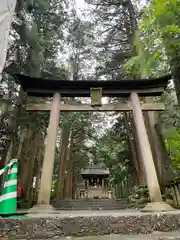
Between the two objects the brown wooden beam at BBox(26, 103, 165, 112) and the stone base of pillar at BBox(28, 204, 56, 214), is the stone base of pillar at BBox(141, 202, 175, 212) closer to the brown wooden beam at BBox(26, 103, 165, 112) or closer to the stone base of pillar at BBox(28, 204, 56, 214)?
the stone base of pillar at BBox(28, 204, 56, 214)

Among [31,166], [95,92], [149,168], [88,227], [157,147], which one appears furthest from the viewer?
[31,166]

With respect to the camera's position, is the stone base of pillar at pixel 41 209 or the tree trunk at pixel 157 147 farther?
the tree trunk at pixel 157 147

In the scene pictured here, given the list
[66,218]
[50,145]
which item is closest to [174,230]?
[66,218]

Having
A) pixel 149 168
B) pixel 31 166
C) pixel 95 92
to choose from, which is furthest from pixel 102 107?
pixel 31 166

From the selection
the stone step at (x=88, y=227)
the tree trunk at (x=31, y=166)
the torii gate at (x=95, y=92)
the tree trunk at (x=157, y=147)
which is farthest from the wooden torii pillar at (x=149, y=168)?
the tree trunk at (x=31, y=166)

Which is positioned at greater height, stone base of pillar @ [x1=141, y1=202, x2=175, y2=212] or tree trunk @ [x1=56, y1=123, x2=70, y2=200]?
tree trunk @ [x1=56, y1=123, x2=70, y2=200]

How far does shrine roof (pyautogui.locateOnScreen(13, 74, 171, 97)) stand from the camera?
5477mm

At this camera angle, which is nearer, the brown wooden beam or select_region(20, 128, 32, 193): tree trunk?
the brown wooden beam

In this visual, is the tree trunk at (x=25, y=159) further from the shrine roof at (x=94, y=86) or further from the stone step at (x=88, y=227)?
the stone step at (x=88, y=227)

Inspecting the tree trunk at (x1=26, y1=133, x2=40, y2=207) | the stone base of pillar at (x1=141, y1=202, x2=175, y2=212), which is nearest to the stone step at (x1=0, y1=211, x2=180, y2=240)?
the stone base of pillar at (x1=141, y1=202, x2=175, y2=212)

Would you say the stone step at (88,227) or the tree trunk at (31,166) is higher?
the tree trunk at (31,166)

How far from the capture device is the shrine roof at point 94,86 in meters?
5.48

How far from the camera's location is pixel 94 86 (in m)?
5.63

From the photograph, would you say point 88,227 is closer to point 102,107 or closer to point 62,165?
point 102,107
